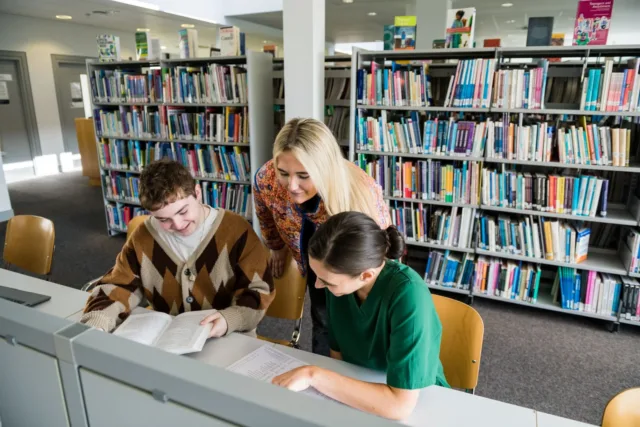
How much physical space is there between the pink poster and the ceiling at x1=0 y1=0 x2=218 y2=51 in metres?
5.14

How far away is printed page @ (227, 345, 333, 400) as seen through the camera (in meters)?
1.16

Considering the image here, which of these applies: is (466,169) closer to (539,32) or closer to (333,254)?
(539,32)

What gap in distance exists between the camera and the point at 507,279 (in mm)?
2977

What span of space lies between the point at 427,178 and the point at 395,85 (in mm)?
694

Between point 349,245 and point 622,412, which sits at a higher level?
point 349,245

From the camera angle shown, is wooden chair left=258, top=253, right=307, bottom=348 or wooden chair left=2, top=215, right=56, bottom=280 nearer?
wooden chair left=258, top=253, right=307, bottom=348

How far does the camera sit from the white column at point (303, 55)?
9.68ft

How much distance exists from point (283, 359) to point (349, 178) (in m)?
0.66

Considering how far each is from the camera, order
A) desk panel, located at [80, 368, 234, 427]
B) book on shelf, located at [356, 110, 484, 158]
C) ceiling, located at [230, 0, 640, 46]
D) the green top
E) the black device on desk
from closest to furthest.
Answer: desk panel, located at [80, 368, 234, 427]
the green top
the black device on desk
book on shelf, located at [356, 110, 484, 158]
ceiling, located at [230, 0, 640, 46]

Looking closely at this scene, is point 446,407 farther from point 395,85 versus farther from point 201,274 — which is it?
point 395,85

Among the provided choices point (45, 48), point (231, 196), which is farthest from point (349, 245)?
point (45, 48)

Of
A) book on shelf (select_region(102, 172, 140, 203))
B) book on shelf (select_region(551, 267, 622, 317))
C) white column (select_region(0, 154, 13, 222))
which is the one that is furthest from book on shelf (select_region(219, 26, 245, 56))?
white column (select_region(0, 154, 13, 222))

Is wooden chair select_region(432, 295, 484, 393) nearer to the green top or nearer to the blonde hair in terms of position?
the green top

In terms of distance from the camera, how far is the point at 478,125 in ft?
9.29
